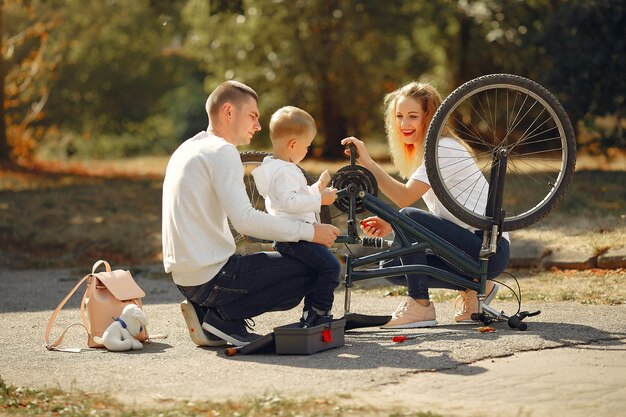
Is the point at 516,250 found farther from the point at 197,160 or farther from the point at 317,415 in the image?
the point at 317,415

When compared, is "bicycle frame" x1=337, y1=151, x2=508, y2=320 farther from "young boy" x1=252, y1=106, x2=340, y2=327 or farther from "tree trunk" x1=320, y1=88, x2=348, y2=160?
"tree trunk" x1=320, y1=88, x2=348, y2=160

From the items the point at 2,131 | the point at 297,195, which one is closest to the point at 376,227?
the point at 297,195

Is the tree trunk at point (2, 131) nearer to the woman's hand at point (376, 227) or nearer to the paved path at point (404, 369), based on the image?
the paved path at point (404, 369)

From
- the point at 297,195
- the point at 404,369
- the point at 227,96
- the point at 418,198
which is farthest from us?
the point at 418,198

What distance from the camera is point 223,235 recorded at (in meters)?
5.45

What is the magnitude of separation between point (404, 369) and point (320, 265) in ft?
2.87

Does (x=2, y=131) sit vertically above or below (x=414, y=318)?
above

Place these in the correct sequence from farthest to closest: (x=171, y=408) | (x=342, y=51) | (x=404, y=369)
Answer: (x=342, y=51) → (x=404, y=369) → (x=171, y=408)

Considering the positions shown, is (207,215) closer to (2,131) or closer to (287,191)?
(287,191)

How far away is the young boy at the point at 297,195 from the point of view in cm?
541

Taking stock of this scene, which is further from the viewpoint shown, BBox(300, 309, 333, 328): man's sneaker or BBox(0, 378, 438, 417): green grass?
BBox(300, 309, 333, 328): man's sneaker

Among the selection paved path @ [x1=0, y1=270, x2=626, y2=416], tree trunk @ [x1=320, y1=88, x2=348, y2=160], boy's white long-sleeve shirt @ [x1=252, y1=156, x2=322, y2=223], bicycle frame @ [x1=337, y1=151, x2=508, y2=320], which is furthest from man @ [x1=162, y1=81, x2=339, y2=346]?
tree trunk @ [x1=320, y1=88, x2=348, y2=160]

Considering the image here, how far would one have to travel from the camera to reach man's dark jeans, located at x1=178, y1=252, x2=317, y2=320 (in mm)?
5445

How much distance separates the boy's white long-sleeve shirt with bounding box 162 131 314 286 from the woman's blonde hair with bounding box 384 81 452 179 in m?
1.15
